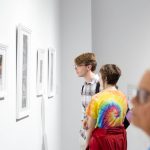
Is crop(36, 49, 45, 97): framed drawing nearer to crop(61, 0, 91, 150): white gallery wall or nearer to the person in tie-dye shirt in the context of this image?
the person in tie-dye shirt

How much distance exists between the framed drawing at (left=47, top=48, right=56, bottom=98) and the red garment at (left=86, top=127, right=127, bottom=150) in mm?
1184

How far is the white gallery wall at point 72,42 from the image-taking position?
5.06 m

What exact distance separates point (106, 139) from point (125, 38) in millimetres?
2564

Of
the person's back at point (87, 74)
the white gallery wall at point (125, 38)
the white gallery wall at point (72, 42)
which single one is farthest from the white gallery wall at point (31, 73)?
the white gallery wall at point (125, 38)

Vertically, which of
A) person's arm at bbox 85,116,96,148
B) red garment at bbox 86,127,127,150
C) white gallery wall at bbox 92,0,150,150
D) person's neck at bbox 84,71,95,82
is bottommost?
red garment at bbox 86,127,127,150

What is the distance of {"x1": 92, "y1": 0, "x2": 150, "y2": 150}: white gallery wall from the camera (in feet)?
17.1

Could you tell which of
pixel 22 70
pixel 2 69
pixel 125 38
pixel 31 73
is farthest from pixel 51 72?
pixel 2 69

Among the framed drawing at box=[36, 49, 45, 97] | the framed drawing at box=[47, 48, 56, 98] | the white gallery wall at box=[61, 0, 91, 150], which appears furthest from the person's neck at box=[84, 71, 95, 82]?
the white gallery wall at box=[61, 0, 91, 150]

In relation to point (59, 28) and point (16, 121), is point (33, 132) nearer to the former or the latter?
point (16, 121)

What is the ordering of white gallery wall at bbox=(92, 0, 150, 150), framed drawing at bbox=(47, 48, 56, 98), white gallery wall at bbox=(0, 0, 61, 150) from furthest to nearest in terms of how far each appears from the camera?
white gallery wall at bbox=(92, 0, 150, 150), framed drawing at bbox=(47, 48, 56, 98), white gallery wall at bbox=(0, 0, 61, 150)

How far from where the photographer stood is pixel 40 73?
3619mm

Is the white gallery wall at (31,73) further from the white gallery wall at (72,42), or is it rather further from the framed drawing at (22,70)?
the white gallery wall at (72,42)

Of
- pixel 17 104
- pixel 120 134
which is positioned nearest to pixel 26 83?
pixel 17 104

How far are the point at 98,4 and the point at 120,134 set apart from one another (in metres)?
2.75
